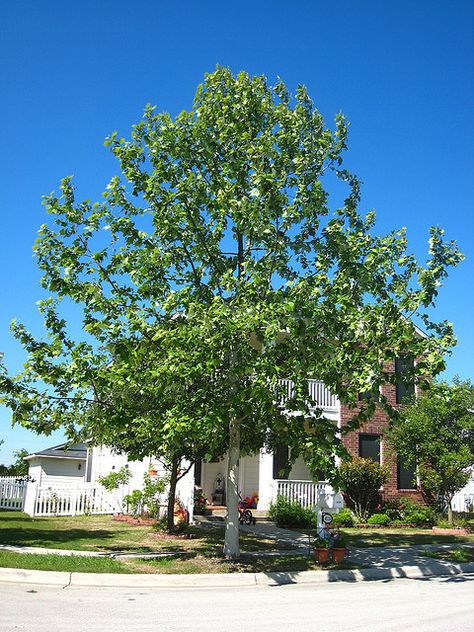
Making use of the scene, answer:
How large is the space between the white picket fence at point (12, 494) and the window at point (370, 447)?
12660 millimetres

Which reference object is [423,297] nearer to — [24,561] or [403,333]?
[403,333]

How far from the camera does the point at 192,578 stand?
1097cm

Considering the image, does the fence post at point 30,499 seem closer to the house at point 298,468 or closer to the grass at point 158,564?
the house at point 298,468

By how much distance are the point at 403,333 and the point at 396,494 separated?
47.9ft

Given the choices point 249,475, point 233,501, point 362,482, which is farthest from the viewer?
point 249,475

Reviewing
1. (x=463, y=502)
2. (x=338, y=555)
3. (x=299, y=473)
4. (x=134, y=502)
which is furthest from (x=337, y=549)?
(x=463, y=502)

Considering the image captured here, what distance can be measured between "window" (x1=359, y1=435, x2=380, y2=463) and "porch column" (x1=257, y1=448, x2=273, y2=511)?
3.96 meters

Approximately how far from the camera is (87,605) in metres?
8.96

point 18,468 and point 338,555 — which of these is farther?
point 18,468

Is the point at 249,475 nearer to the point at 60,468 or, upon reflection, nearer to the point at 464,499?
the point at 464,499

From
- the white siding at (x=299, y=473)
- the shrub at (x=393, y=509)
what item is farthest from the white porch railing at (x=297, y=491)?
the shrub at (x=393, y=509)

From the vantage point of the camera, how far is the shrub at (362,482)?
73.3 feet

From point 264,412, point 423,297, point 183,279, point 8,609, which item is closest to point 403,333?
point 423,297

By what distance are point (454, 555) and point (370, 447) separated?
9794 mm
